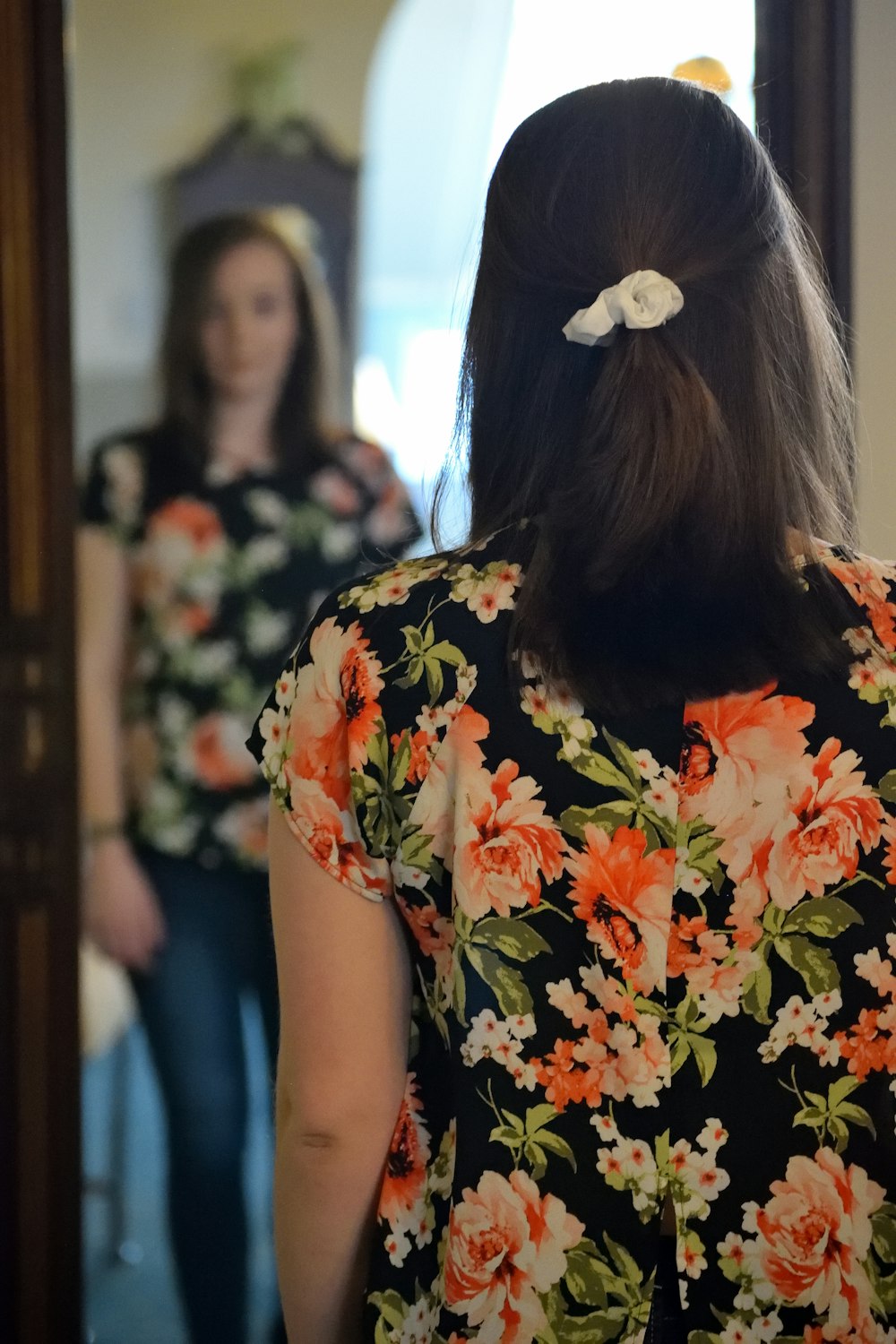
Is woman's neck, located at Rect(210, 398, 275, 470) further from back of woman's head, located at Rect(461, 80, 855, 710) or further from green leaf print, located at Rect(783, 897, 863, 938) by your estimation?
green leaf print, located at Rect(783, 897, 863, 938)

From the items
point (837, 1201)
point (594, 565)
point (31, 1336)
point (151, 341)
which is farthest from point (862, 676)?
point (31, 1336)

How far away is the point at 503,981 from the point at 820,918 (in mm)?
177

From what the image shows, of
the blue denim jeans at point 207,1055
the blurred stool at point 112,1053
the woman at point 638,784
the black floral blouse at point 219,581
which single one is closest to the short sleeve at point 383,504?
the black floral blouse at point 219,581

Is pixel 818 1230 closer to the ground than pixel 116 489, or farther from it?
closer to the ground

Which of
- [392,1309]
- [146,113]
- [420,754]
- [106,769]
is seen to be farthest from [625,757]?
[146,113]

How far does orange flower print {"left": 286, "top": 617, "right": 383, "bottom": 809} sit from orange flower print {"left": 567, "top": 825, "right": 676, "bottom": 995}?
5.6 inches

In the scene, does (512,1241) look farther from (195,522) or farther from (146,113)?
(146,113)

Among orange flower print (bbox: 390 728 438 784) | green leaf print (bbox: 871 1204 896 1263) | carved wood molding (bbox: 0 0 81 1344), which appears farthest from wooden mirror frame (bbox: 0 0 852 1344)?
green leaf print (bbox: 871 1204 896 1263)

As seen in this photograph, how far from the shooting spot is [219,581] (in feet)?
4.89

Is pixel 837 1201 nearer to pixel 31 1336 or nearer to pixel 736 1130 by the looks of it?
pixel 736 1130

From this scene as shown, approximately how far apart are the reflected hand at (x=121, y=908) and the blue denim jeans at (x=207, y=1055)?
1 centimetres

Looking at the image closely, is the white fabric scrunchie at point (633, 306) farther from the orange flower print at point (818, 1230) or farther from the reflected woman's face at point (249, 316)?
the reflected woman's face at point (249, 316)

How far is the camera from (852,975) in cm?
72

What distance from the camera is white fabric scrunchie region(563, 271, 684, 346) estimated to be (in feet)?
2.22
